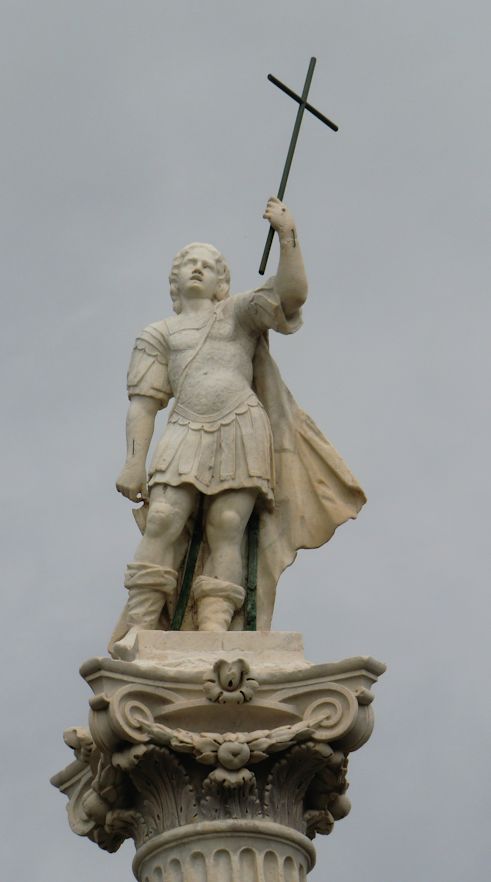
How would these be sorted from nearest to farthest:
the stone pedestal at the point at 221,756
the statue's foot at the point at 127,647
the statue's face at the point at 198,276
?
1. the stone pedestal at the point at 221,756
2. the statue's foot at the point at 127,647
3. the statue's face at the point at 198,276

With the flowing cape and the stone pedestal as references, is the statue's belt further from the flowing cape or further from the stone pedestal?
the stone pedestal

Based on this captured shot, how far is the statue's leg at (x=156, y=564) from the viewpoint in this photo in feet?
68.0

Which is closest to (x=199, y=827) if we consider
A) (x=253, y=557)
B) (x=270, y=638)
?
(x=270, y=638)

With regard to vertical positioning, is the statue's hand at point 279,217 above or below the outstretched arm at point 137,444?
above

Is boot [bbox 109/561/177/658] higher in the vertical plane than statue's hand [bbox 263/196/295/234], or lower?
lower

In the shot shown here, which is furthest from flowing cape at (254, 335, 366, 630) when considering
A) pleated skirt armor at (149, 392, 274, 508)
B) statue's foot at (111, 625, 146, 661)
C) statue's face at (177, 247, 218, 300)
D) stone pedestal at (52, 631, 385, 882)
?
stone pedestal at (52, 631, 385, 882)

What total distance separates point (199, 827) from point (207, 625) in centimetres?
243

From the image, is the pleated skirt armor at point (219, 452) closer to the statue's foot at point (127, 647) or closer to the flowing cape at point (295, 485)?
the flowing cape at point (295, 485)

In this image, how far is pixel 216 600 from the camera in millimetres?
20656

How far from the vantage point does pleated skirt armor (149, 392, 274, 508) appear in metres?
21.0

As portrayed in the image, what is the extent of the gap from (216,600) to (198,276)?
3.73 meters

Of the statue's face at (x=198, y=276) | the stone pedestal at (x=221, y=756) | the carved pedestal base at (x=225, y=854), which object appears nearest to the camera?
the carved pedestal base at (x=225, y=854)

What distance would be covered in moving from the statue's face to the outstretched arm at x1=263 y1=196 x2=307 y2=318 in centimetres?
127

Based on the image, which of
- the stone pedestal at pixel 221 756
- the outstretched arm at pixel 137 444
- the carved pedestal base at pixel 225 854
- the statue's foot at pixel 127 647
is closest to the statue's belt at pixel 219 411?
the outstretched arm at pixel 137 444
